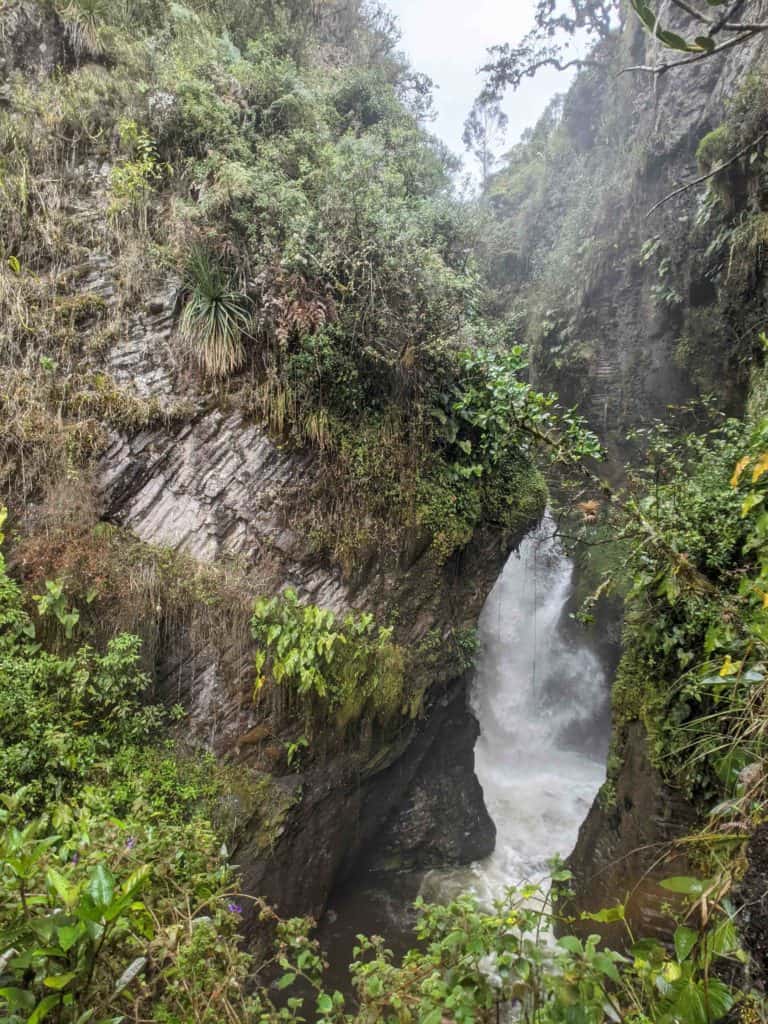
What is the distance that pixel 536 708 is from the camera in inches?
438

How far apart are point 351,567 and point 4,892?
14.0ft

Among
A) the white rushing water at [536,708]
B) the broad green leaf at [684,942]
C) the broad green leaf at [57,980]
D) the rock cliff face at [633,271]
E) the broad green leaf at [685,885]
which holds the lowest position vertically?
the broad green leaf at [57,980]

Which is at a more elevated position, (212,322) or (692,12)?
(692,12)

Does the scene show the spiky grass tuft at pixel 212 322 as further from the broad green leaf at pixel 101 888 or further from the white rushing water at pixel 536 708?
the white rushing water at pixel 536 708

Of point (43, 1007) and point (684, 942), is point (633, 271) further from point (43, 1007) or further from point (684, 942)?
point (43, 1007)

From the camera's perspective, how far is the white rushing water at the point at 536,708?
898 cm

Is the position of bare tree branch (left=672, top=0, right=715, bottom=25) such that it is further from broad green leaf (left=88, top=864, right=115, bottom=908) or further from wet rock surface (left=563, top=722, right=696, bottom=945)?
wet rock surface (left=563, top=722, right=696, bottom=945)

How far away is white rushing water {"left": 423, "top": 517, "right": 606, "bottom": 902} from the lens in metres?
8.98

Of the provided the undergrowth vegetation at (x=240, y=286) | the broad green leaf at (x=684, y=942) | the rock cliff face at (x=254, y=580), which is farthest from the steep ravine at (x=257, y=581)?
the broad green leaf at (x=684, y=942)

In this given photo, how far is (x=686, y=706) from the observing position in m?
4.25

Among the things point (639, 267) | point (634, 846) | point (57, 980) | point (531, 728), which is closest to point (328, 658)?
point (634, 846)

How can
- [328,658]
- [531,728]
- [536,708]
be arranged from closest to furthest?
[328,658], [531,728], [536,708]

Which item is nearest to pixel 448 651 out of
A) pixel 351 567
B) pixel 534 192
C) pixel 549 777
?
pixel 351 567

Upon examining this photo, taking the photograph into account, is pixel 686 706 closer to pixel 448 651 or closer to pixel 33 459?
pixel 448 651
